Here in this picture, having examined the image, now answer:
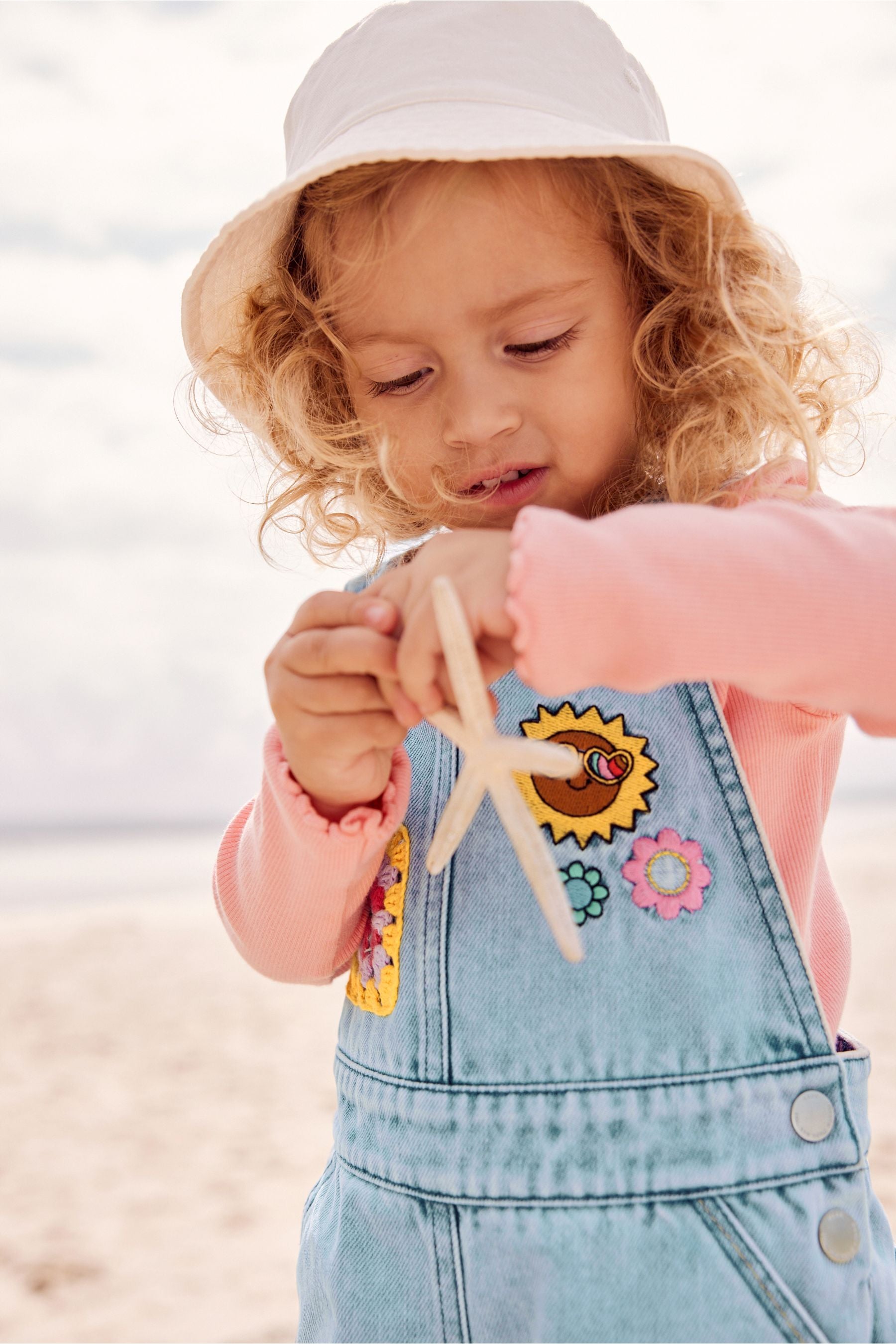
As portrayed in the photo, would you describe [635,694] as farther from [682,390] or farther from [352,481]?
[352,481]

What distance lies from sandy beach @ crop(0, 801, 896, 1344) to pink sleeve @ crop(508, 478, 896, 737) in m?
2.70

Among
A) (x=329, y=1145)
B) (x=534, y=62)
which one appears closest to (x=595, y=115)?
(x=534, y=62)

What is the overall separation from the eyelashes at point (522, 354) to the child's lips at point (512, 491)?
0.15 metres

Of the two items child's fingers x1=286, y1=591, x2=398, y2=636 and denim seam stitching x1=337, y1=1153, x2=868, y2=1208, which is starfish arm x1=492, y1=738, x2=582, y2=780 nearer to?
child's fingers x1=286, y1=591, x2=398, y2=636

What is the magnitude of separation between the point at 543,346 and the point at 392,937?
809 millimetres

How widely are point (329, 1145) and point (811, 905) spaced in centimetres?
324

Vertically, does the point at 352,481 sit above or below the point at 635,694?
above

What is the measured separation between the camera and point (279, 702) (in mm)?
1323

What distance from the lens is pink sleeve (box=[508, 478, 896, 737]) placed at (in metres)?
1.03

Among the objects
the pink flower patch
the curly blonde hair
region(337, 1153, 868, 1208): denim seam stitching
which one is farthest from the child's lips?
region(337, 1153, 868, 1208): denim seam stitching

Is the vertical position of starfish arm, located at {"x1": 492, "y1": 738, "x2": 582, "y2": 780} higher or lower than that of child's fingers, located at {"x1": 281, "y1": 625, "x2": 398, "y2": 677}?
lower

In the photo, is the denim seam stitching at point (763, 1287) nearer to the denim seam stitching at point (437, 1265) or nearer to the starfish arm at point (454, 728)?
the denim seam stitching at point (437, 1265)

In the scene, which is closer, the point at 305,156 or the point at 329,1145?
the point at 305,156

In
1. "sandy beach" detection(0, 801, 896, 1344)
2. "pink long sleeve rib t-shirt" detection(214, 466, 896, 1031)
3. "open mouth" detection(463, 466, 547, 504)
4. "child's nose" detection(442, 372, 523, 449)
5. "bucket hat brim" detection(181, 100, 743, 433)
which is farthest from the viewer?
"sandy beach" detection(0, 801, 896, 1344)
